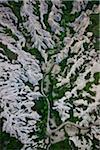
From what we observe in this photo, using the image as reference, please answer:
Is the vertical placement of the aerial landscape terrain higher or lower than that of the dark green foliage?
higher

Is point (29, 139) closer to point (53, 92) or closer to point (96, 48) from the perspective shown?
point (53, 92)

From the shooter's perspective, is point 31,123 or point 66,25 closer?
point 31,123

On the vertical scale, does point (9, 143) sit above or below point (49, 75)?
below

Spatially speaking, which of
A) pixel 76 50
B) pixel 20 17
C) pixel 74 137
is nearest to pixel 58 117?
pixel 74 137

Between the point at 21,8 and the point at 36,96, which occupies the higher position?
the point at 21,8

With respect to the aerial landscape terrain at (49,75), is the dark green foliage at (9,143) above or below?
below

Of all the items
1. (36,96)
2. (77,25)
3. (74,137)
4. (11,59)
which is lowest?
(74,137)

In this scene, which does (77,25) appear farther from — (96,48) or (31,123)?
(31,123)

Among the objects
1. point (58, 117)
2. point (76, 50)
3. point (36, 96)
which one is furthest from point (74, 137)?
point (76, 50)

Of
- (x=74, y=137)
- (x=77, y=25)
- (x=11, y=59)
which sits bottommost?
(x=74, y=137)
